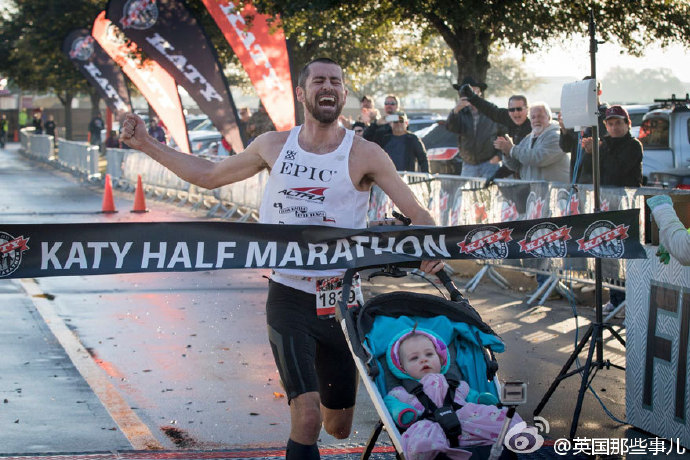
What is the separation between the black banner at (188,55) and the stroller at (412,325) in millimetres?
15875

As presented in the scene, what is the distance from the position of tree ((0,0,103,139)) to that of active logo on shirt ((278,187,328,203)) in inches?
1438

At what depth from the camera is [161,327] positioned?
9875 millimetres

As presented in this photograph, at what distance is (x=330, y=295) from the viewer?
5039 mm

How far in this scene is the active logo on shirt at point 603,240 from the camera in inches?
220

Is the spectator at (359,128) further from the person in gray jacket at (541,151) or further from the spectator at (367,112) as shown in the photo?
the person in gray jacket at (541,151)

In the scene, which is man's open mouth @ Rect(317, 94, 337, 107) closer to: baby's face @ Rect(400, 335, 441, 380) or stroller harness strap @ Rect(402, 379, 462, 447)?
baby's face @ Rect(400, 335, 441, 380)

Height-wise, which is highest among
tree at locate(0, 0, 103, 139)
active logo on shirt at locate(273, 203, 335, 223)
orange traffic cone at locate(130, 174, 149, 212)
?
tree at locate(0, 0, 103, 139)

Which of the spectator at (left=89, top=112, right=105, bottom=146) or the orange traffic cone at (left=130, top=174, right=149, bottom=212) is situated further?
the spectator at (left=89, top=112, right=105, bottom=146)

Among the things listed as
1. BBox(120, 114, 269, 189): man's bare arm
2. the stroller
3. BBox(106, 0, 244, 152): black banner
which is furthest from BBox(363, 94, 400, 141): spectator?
the stroller

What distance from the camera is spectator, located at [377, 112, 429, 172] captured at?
590 inches

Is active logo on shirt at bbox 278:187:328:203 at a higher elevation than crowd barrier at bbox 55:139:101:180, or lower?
higher

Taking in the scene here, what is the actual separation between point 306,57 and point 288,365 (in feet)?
80.6

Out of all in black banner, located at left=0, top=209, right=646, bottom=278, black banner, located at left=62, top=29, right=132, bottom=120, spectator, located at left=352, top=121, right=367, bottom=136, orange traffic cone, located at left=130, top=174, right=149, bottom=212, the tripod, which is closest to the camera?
black banner, located at left=0, top=209, right=646, bottom=278

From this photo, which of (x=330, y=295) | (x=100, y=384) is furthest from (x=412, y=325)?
(x=100, y=384)
